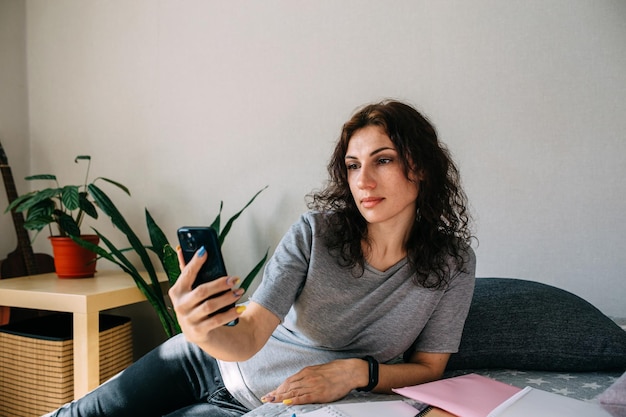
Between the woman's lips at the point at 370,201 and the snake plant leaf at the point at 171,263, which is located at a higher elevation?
the woman's lips at the point at 370,201

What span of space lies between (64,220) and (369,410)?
1.71 meters

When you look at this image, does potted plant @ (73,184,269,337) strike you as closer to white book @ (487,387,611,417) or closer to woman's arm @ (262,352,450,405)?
woman's arm @ (262,352,450,405)

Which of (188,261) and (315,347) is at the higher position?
(188,261)

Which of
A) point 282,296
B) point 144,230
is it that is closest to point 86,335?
point 144,230

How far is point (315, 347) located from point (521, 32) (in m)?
1.31

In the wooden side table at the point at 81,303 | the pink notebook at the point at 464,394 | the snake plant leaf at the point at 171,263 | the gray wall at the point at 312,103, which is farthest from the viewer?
the snake plant leaf at the point at 171,263

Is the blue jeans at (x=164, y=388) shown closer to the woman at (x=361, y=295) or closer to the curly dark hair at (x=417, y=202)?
the woman at (x=361, y=295)

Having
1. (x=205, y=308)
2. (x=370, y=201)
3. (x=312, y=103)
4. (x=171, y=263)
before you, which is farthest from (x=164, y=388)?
(x=312, y=103)

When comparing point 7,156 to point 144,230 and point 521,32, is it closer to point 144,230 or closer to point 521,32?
point 144,230

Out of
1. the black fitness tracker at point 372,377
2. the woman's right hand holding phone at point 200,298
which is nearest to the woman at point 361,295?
the black fitness tracker at point 372,377

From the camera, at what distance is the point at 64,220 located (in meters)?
2.21

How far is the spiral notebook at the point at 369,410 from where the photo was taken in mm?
931

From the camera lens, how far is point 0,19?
2.67m

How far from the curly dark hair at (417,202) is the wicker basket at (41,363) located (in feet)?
4.03
